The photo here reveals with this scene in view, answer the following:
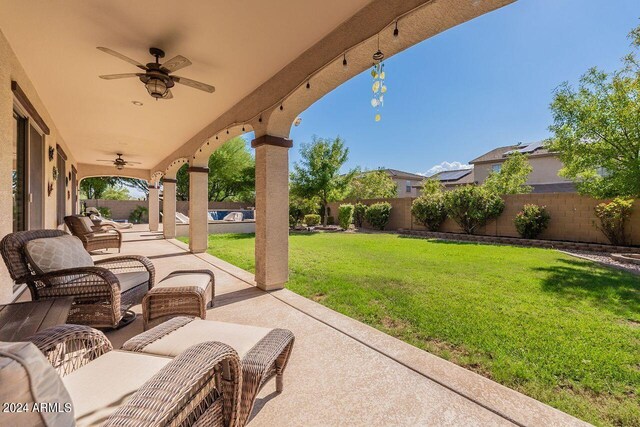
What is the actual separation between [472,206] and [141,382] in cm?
1159

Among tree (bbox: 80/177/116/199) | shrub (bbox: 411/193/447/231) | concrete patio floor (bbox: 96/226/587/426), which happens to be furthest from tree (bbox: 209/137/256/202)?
concrete patio floor (bbox: 96/226/587/426)

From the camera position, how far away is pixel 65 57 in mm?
3748

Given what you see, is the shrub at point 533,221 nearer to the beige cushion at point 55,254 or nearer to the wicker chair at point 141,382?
the wicker chair at point 141,382

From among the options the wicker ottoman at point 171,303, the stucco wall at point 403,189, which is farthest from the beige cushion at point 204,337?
the stucco wall at point 403,189

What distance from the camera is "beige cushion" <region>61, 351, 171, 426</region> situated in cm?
107

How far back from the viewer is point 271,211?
4.36 metres

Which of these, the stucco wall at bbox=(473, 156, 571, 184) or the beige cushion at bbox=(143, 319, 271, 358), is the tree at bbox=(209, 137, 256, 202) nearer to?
the stucco wall at bbox=(473, 156, 571, 184)

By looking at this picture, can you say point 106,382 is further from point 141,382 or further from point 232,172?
point 232,172

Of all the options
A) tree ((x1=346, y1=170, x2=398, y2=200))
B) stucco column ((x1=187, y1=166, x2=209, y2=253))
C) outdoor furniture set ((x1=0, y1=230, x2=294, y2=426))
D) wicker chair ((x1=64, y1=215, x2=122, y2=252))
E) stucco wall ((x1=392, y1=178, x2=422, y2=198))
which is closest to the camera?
outdoor furniture set ((x1=0, y1=230, x2=294, y2=426))

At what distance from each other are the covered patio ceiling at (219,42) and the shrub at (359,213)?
1048cm

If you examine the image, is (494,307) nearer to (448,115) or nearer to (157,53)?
(157,53)

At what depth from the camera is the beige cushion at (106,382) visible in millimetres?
1073

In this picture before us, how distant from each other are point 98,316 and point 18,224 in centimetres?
299

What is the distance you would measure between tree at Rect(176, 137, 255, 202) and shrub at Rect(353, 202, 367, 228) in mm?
9947
